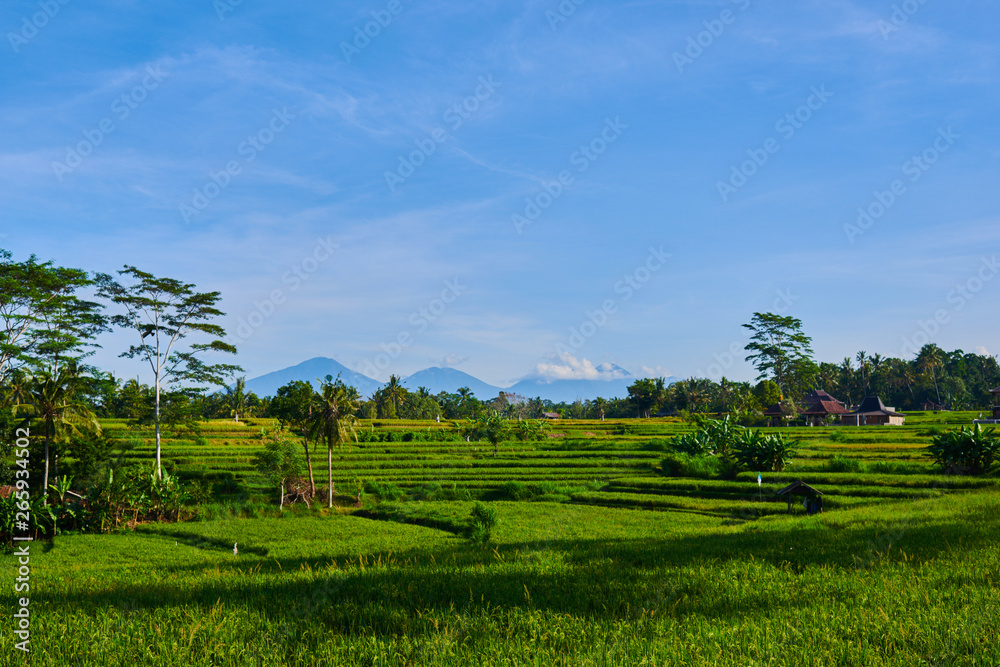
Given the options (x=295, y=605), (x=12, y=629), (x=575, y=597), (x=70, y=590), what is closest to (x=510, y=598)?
(x=575, y=597)

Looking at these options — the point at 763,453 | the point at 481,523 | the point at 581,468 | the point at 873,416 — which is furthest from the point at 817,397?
the point at 481,523

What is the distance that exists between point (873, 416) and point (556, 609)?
3552 inches

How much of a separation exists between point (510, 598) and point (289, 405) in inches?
1836

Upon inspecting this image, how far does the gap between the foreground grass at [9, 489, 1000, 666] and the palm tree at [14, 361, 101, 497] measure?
30.9 m

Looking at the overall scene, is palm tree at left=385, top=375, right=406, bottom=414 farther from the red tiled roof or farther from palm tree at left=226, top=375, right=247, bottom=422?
the red tiled roof

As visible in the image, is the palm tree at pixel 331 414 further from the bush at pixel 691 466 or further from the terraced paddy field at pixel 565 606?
the terraced paddy field at pixel 565 606

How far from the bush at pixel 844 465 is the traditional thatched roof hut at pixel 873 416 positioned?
39.9 metres

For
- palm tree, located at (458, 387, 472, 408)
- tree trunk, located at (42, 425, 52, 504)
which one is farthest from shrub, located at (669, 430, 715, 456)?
palm tree, located at (458, 387, 472, 408)

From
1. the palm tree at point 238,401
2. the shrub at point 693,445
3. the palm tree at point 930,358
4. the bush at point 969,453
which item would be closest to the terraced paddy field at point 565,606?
the bush at point 969,453

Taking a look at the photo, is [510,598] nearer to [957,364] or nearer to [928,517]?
[928,517]

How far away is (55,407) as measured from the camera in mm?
35406

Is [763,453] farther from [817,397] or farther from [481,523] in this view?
[817,397]

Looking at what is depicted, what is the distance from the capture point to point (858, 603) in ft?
22.7

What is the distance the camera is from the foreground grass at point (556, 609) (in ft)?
18.0
